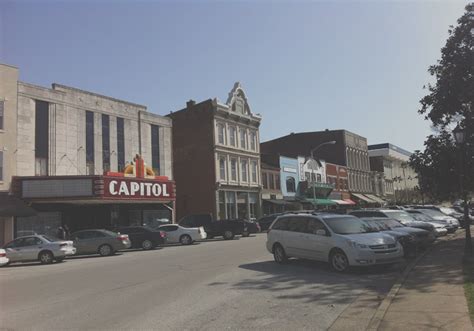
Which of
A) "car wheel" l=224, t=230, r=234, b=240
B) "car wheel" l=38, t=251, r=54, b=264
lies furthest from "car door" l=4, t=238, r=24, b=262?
"car wheel" l=224, t=230, r=234, b=240

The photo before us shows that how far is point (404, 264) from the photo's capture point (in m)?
14.9

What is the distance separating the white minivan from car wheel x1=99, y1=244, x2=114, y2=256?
11266 mm

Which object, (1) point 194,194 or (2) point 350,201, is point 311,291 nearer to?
(1) point 194,194

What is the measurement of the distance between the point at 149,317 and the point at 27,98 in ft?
86.6

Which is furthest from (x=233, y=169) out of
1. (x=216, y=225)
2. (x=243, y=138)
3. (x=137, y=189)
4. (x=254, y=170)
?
(x=216, y=225)

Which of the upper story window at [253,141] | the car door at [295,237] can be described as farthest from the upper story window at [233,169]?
the car door at [295,237]

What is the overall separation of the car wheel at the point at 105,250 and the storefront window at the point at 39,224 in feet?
25.9

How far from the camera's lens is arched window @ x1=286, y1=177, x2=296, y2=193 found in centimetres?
5778

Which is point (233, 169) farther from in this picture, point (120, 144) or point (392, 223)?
point (392, 223)

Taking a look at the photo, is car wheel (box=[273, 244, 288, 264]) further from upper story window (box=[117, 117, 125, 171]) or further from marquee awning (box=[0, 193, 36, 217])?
upper story window (box=[117, 117, 125, 171])

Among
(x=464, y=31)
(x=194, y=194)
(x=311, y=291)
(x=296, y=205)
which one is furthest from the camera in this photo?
(x=296, y=205)

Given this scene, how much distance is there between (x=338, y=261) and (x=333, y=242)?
0.54 m

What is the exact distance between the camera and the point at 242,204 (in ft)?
165

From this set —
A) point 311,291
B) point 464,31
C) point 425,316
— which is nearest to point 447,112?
point 464,31
